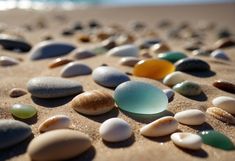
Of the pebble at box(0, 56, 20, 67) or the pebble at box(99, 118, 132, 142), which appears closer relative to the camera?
the pebble at box(99, 118, 132, 142)

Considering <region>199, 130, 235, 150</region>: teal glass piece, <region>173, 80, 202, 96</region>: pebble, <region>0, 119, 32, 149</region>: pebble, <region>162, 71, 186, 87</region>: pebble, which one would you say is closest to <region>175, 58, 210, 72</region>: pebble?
<region>162, 71, 186, 87</region>: pebble

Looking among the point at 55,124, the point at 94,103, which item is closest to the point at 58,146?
the point at 55,124

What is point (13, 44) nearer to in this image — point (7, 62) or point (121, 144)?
point (7, 62)

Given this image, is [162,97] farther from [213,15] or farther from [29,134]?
[213,15]

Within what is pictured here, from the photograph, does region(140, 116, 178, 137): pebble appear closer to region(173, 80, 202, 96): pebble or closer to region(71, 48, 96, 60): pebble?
region(173, 80, 202, 96): pebble

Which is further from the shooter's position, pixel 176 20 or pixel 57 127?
pixel 176 20

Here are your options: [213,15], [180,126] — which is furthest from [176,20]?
[180,126]
